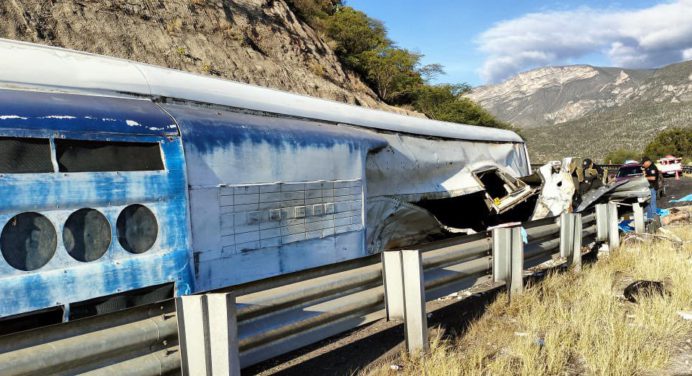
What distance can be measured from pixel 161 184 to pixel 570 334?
10.8 feet

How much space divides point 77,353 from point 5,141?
4.62ft

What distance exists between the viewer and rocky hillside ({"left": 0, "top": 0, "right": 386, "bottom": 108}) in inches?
581

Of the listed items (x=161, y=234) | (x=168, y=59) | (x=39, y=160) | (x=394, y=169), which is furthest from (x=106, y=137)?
(x=168, y=59)

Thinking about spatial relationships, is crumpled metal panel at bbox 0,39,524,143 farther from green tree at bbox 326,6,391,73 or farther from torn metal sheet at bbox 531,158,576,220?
green tree at bbox 326,6,391,73

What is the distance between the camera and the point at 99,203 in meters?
3.30

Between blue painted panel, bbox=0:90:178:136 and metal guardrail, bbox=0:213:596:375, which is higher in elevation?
blue painted panel, bbox=0:90:178:136

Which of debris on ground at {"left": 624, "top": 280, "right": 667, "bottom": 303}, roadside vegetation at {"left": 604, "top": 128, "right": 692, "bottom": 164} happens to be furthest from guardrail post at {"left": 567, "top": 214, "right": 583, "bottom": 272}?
roadside vegetation at {"left": 604, "top": 128, "right": 692, "bottom": 164}

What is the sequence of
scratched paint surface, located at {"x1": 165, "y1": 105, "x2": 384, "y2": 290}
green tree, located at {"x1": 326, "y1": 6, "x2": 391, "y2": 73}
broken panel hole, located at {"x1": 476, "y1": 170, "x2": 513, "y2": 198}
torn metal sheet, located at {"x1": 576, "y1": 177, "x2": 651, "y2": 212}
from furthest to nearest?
green tree, located at {"x1": 326, "y1": 6, "x2": 391, "y2": 73}, torn metal sheet, located at {"x1": 576, "y1": 177, "x2": 651, "y2": 212}, broken panel hole, located at {"x1": 476, "y1": 170, "x2": 513, "y2": 198}, scratched paint surface, located at {"x1": 165, "y1": 105, "x2": 384, "y2": 290}

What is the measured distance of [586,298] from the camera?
17.1 feet

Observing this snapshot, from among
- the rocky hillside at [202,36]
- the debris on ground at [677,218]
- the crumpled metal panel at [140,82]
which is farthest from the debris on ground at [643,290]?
the rocky hillside at [202,36]

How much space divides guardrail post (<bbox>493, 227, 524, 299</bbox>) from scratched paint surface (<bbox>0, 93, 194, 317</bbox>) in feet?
9.35

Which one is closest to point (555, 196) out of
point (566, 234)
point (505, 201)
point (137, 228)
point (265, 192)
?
point (505, 201)

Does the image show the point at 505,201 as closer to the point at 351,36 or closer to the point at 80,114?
the point at 80,114

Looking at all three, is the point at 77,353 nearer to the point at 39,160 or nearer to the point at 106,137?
the point at 39,160
